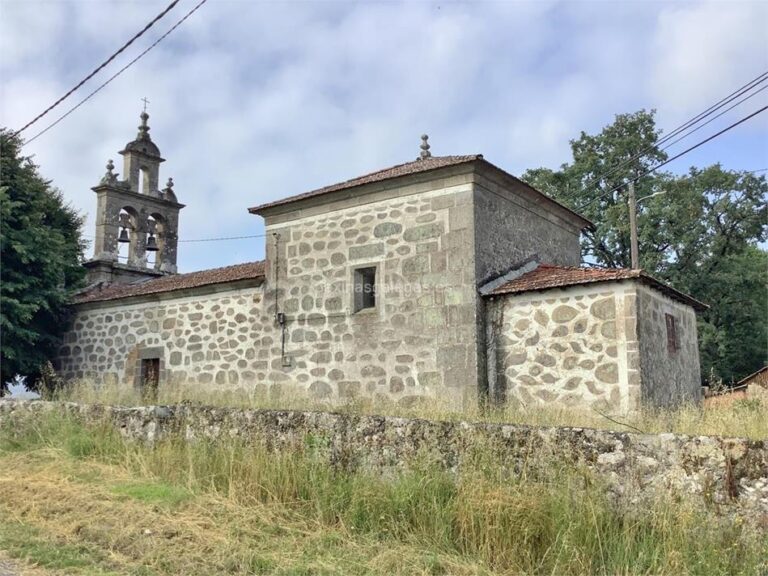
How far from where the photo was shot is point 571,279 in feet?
32.2

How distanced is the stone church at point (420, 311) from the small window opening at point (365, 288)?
38mm

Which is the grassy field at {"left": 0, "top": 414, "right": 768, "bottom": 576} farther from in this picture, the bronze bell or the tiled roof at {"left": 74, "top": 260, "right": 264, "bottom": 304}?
the bronze bell

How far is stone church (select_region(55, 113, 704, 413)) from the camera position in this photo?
31.6 ft

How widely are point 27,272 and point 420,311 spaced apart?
10.3 metres

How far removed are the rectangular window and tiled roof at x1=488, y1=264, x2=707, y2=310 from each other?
0.38 meters

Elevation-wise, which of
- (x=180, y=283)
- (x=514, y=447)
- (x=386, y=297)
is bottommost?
(x=514, y=447)

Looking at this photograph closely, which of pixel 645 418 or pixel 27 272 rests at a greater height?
pixel 27 272

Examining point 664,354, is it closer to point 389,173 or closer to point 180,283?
point 389,173

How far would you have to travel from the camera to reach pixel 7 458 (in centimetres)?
747

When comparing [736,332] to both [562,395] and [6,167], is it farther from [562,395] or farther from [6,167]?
[6,167]

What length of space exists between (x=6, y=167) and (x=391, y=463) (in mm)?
14524

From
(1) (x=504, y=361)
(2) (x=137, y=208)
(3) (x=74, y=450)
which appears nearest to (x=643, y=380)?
(1) (x=504, y=361)

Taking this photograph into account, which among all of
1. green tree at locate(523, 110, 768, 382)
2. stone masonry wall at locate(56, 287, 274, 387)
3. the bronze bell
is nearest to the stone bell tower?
the bronze bell

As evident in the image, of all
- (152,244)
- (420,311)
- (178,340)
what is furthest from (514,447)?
(152,244)
